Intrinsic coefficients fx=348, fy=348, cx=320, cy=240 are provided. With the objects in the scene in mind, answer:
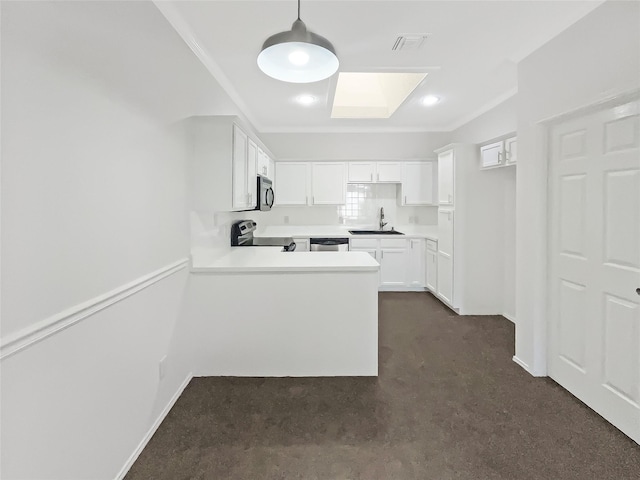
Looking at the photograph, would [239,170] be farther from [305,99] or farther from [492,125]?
[492,125]

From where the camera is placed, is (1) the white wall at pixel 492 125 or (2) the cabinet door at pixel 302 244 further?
(2) the cabinet door at pixel 302 244

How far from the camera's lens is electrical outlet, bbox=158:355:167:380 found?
6.99 ft

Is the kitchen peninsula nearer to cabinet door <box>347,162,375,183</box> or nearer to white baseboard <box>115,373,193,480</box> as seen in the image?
white baseboard <box>115,373,193,480</box>

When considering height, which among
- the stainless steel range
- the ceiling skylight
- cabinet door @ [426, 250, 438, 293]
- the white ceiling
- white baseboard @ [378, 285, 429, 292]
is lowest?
white baseboard @ [378, 285, 429, 292]

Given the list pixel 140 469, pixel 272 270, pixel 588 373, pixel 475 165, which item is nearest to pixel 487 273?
pixel 475 165

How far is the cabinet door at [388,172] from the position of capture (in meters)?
5.44

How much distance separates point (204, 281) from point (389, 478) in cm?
180

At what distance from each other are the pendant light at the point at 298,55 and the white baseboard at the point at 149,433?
209 cm

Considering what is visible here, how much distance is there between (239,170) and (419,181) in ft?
11.0

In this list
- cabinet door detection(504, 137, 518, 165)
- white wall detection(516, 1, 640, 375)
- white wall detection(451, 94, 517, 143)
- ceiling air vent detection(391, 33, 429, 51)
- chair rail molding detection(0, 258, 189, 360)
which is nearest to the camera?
chair rail molding detection(0, 258, 189, 360)

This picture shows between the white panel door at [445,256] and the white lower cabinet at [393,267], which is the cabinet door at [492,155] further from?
the white lower cabinet at [393,267]

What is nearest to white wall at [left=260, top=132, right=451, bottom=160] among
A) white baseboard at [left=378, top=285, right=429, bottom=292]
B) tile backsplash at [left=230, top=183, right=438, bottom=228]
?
tile backsplash at [left=230, top=183, right=438, bottom=228]

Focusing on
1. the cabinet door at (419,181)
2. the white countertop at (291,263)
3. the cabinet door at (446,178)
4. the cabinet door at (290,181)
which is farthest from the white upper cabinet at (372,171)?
the white countertop at (291,263)

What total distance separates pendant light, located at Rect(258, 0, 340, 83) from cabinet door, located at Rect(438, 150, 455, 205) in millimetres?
3067
